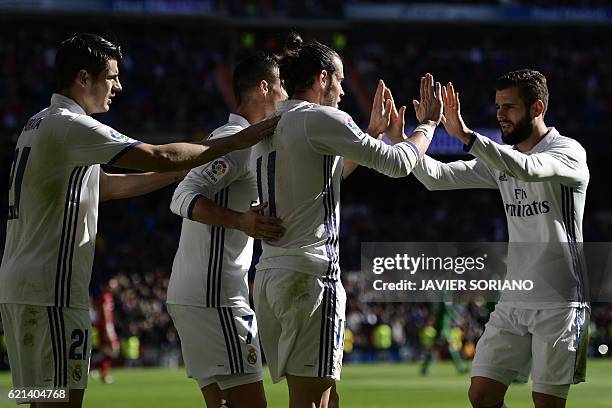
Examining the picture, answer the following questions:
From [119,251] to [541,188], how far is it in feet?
82.9

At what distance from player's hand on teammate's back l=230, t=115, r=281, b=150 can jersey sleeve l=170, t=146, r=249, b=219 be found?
26.3 inches

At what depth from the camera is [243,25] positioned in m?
35.1

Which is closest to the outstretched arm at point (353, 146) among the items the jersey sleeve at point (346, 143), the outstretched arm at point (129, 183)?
the jersey sleeve at point (346, 143)

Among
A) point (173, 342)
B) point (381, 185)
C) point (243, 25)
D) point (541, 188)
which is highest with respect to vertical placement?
point (243, 25)

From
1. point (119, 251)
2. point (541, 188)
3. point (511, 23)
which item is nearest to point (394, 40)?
point (511, 23)

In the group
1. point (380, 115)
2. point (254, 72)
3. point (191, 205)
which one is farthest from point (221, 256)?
point (380, 115)

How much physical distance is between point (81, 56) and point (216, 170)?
3.36ft

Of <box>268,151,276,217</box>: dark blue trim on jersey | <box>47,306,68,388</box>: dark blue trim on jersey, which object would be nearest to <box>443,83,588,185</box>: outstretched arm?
→ <box>268,151,276,217</box>: dark blue trim on jersey

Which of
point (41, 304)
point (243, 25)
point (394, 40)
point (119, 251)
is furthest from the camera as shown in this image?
point (394, 40)

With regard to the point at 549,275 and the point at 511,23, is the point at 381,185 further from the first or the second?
the point at 549,275

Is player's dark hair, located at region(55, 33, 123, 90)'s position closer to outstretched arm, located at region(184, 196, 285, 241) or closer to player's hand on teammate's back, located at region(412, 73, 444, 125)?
outstretched arm, located at region(184, 196, 285, 241)

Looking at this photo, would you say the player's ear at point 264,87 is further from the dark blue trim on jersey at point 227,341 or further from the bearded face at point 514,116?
the bearded face at point 514,116

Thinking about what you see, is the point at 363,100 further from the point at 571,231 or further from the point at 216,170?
the point at 216,170

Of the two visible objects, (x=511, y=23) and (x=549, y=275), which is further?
(x=511, y=23)
